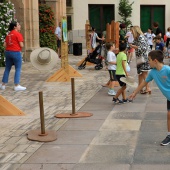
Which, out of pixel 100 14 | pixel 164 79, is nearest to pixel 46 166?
pixel 164 79

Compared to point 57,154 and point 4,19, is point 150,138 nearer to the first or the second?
point 57,154

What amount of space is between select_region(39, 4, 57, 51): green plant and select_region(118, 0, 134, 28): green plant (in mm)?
11697

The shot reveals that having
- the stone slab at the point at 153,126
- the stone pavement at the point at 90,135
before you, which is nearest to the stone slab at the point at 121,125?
the stone pavement at the point at 90,135

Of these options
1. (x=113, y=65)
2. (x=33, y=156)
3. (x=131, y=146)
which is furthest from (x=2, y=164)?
(x=113, y=65)

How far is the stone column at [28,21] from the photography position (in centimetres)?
1956

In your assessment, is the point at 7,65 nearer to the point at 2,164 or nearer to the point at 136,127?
the point at 136,127

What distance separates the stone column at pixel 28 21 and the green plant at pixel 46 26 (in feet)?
8.05

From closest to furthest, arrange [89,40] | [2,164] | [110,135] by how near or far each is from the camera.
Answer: [2,164]
[110,135]
[89,40]

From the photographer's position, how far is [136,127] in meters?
7.55

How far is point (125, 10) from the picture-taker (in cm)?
3397

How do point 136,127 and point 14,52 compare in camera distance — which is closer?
point 136,127

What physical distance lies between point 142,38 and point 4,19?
7731mm

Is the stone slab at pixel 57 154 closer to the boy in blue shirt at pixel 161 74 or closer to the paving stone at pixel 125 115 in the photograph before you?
the boy in blue shirt at pixel 161 74

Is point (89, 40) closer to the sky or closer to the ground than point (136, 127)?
closer to the sky
